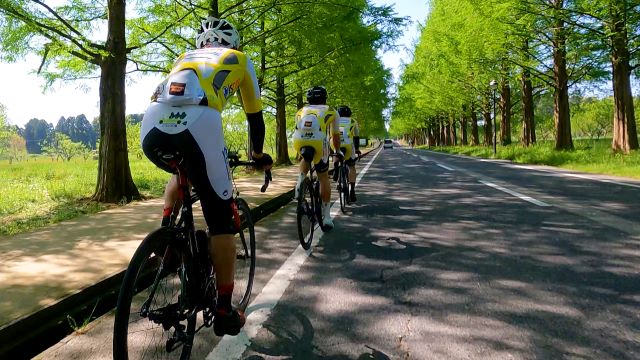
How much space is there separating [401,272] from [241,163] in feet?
6.29

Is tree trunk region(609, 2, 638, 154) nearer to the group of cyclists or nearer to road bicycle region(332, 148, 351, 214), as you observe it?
road bicycle region(332, 148, 351, 214)

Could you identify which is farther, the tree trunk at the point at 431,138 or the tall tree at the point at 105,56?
the tree trunk at the point at 431,138

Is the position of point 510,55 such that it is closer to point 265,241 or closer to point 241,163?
point 265,241

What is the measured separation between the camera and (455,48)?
30.1 metres

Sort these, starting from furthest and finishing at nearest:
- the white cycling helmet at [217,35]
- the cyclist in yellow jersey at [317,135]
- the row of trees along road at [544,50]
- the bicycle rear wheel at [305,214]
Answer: the row of trees along road at [544,50], the cyclist in yellow jersey at [317,135], the bicycle rear wheel at [305,214], the white cycling helmet at [217,35]

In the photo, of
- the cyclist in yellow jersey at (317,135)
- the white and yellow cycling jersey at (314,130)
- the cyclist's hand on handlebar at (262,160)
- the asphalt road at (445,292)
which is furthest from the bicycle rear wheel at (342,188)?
the cyclist's hand on handlebar at (262,160)

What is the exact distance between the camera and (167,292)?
232 cm

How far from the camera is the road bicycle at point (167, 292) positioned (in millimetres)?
2059

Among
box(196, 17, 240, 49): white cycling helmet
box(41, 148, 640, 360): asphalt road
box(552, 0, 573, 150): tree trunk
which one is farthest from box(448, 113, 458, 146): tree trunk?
box(196, 17, 240, 49): white cycling helmet

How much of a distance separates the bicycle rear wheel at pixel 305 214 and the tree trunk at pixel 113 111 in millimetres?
4704

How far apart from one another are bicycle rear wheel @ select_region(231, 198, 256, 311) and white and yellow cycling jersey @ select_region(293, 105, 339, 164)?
2.09 m

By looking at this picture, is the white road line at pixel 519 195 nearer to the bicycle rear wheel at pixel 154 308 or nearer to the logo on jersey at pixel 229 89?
the logo on jersey at pixel 229 89

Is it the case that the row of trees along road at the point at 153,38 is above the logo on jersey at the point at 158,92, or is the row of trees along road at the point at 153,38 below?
above

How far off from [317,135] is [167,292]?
352 centimetres
